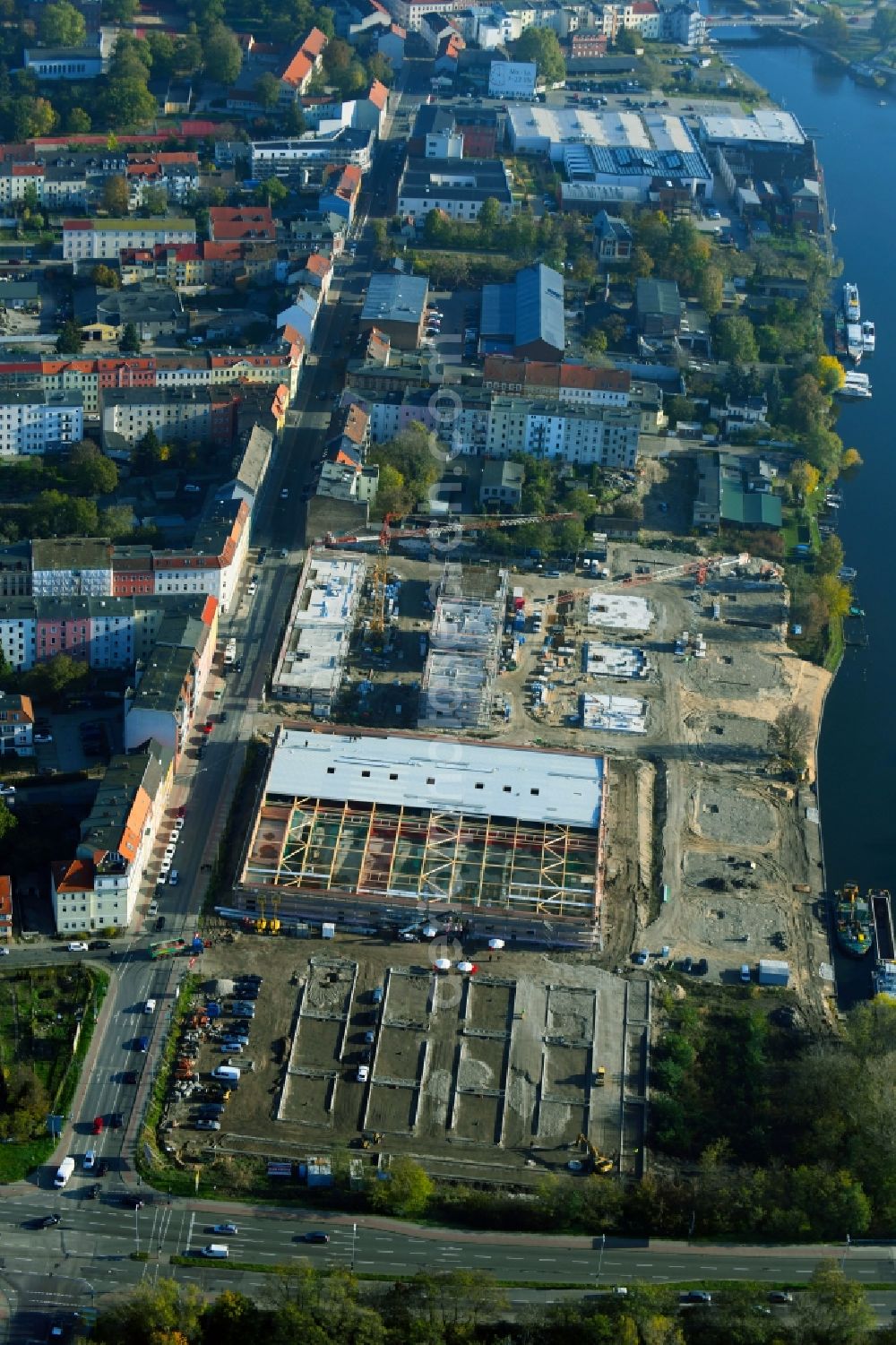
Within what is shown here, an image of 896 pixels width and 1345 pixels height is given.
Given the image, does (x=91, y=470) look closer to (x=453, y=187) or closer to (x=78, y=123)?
(x=453, y=187)

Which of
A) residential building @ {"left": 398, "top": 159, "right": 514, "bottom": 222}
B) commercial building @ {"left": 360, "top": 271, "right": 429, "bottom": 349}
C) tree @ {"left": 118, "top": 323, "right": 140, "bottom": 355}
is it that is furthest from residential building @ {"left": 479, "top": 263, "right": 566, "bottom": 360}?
tree @ {"left": 118, "top": 323, "right": 140, "bottom": 355}

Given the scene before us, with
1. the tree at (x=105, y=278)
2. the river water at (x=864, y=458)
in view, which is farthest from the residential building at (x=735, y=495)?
the tree at (x=105, y=278)

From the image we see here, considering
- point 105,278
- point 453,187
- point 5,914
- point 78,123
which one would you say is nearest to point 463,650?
point 5,914

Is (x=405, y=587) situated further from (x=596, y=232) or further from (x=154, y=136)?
(x=154, y=136)

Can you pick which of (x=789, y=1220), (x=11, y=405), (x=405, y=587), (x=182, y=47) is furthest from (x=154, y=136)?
(x=789, y=1220)

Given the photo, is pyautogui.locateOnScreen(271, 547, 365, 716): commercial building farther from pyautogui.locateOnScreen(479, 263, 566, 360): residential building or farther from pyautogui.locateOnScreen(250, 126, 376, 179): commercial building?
pyautogui.locateOnScreen(250, 126, 376, 179): commercial building

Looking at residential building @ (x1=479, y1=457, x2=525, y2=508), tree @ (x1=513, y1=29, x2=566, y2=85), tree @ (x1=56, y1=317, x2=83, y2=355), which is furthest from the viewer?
tree @ (x1=513, y1=29, x2=566, y2=85)
